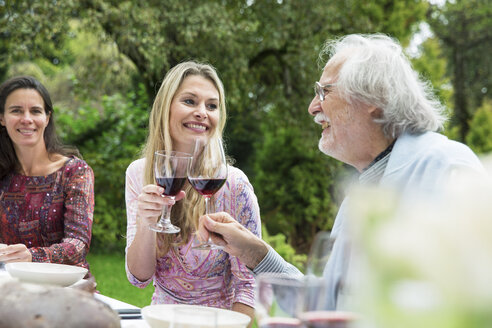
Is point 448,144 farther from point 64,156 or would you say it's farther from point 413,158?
point 64,156

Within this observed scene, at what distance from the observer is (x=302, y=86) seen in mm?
9383

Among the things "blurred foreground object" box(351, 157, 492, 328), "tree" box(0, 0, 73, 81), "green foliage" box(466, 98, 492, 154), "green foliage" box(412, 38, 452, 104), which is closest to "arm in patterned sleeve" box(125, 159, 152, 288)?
"blurred foreground object" box(351, 157, 492, 328)

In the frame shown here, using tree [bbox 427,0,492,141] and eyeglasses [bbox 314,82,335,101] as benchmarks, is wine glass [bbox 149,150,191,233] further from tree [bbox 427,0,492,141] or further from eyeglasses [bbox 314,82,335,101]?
tree [bbox 427,0,492,141]

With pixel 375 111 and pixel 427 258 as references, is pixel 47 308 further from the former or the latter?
pixel 375 111

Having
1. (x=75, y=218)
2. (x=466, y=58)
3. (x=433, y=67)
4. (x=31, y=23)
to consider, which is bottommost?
(x=75, y=218)

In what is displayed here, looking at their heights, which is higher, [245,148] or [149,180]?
[149,180]

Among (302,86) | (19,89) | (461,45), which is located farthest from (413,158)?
(461,45)

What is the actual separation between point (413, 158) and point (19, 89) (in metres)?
2.51

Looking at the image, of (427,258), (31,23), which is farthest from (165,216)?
(31,23)

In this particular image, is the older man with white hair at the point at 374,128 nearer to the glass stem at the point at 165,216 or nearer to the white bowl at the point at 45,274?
the glass stem at the point at 165,216

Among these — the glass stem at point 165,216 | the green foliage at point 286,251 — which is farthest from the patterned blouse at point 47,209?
the green foliage at point 286,251

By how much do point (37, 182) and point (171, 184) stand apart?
1.55m

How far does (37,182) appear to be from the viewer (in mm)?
3359

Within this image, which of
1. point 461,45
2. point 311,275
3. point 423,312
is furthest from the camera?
point 461,45
